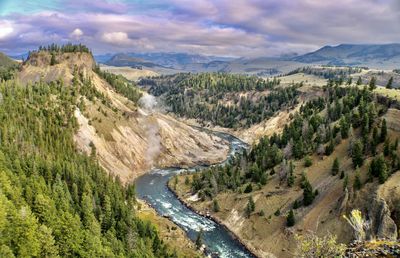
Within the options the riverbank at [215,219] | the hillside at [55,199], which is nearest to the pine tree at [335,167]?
the riverbank at [215,219]

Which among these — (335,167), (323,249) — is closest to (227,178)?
(335,167)

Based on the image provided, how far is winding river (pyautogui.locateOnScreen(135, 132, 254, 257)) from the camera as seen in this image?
95.4m

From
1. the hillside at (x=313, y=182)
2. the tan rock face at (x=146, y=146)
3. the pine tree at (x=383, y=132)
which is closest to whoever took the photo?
the hillside at (x=313, y=182)

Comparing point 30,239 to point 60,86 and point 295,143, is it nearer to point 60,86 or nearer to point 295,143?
point 295,143

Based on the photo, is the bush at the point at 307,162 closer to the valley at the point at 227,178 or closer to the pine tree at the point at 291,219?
the valley at the point at 227,178

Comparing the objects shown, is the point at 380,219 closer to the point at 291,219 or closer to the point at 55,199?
the point at 291,219

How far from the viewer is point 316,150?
387 feet

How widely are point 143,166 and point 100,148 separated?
19.1m

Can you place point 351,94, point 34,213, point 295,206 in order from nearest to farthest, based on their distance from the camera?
point 34,213, point 295,206, point 351,94

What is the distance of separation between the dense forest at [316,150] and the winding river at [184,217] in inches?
378

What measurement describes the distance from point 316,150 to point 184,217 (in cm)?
4223

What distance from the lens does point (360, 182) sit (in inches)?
3531

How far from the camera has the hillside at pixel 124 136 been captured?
156 meters

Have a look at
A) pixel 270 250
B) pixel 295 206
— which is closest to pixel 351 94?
pixel 295 206
